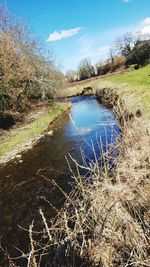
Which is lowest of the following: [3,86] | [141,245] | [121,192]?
[141,245]

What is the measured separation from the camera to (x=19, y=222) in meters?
10.2

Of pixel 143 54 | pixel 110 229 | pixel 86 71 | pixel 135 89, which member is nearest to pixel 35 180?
pixel 110 229

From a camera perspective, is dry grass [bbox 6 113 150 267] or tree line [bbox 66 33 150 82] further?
tree line [bbox 66 33 150 82]

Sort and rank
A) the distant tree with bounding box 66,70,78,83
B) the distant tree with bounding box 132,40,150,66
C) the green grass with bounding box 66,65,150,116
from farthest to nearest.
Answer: the distant tree with bounding box 66,70,78,83 → the distant tree with bounding box 132,40,150,66 → the green grass with bounding box 66,65,150,116

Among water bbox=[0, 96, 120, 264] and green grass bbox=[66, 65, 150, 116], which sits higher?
green grass bbox=[66, 65, 150, 116]

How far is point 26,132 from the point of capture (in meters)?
24.3

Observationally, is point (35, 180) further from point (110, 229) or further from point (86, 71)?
point (86, 71)

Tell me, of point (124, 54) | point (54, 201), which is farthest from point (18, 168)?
point (124, 54)

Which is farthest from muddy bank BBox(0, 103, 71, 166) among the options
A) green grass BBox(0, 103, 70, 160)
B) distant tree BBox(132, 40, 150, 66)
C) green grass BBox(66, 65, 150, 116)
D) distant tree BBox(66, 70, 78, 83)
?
distant tree BBox(66, 70, 78, 83)

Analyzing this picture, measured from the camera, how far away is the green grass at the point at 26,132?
20700 mm

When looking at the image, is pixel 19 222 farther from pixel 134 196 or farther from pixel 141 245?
pixel 141 245

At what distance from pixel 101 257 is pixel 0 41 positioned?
2659cm

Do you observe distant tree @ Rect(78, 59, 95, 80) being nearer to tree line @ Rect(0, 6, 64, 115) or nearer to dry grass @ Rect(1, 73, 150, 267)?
tree line @ Rect(0, 6, 64, 115)

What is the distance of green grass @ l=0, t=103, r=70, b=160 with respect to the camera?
20700 mm
